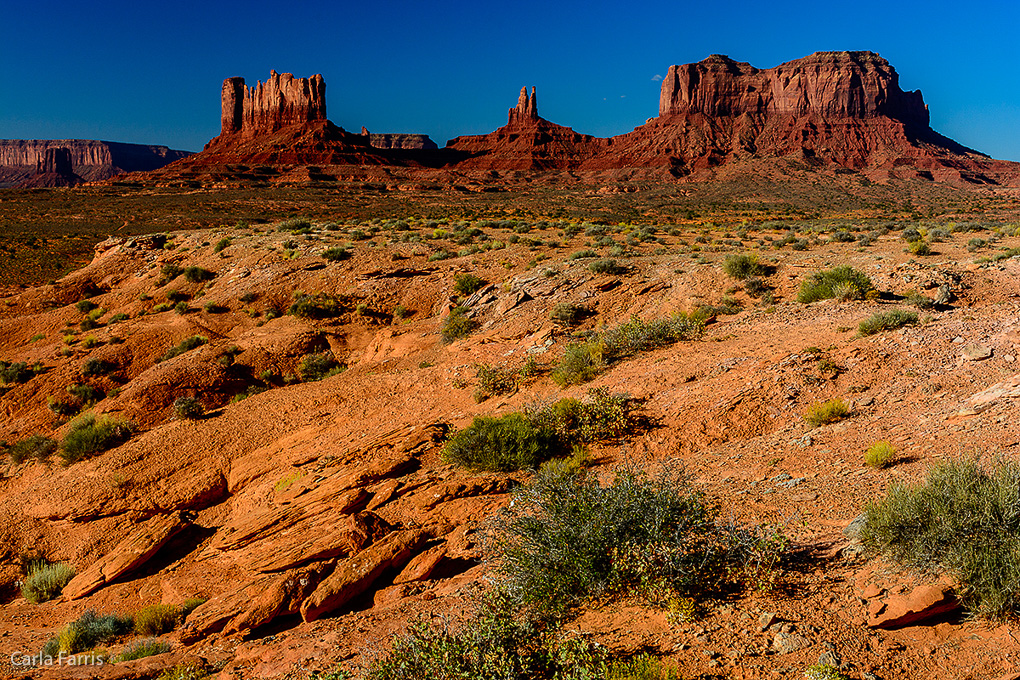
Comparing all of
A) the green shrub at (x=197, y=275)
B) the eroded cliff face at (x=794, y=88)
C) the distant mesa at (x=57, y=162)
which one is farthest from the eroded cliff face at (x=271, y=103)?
the green shrub at (x=197, y=275)

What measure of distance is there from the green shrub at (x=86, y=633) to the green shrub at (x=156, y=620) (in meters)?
0.19

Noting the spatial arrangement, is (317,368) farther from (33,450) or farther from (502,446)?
(502,446)

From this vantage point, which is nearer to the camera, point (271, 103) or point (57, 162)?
point (271, 103)

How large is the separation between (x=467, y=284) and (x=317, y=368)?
5211 millimetres

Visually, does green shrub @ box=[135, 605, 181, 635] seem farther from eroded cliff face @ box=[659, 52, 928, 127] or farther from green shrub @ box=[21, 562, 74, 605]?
eroded cliff face @ box=[659, 52, 928, 127]

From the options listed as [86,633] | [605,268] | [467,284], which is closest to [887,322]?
[605,268]

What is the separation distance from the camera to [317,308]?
17.9m

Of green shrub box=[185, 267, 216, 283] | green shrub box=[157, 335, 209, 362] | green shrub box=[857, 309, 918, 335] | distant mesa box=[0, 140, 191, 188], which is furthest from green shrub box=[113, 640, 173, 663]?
distant mesa box=[0, 140, 191, 188]

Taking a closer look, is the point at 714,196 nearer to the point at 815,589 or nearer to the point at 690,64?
the point at 690,64

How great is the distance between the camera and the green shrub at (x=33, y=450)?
1162 centimetres

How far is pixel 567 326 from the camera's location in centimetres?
1331

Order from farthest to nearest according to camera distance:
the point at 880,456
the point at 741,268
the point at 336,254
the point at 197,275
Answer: the point at 197,275 → the point at 336,254 → the point at 741,268 → the point at 880,456

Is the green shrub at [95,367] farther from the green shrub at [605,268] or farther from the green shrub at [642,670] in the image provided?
the green shrub at [642,670]

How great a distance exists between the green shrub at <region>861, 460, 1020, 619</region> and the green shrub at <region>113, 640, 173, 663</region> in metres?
6.40
